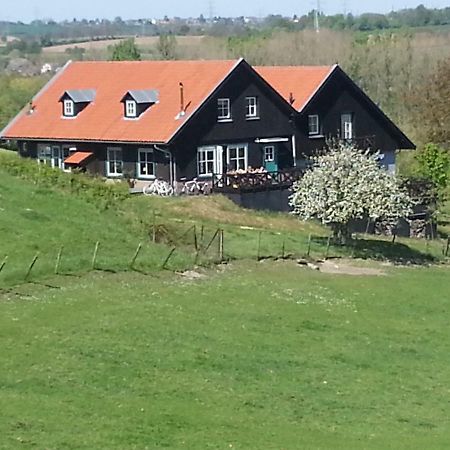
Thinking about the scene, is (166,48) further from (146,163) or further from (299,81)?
(146,163)

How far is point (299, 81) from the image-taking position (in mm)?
63656

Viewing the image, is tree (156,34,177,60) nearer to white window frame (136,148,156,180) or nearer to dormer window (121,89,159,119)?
dormer window (121,89,159,119)

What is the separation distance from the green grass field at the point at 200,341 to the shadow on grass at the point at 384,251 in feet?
0.63

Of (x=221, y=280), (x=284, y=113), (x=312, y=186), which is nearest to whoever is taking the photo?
(x=221, y=280)

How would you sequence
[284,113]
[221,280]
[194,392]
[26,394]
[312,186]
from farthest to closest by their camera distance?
[284,113] < [312,186] < [221,280] < [194,392] < [26,394]

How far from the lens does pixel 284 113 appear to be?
61.1 metres

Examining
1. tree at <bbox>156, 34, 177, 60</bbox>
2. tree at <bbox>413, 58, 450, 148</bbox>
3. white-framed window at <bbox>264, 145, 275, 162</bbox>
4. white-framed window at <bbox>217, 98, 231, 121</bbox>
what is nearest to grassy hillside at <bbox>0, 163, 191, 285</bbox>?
white-framed window at <bbox>217, 98, 231, 121</bbox>

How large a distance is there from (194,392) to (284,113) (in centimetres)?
4013

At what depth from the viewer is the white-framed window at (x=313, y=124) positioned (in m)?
62.7

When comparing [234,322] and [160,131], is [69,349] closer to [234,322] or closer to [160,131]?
[234,322]

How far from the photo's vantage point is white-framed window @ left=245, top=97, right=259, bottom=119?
5988 centimetres

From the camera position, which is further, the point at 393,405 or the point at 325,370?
the point at 325,370

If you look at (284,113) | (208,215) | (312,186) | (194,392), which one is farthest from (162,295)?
(284,113)

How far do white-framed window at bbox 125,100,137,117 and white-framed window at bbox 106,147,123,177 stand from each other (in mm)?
1873
